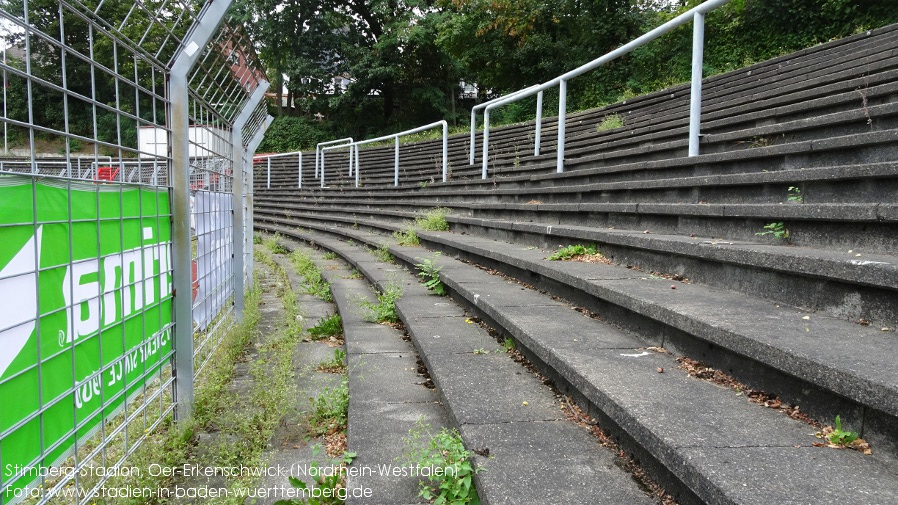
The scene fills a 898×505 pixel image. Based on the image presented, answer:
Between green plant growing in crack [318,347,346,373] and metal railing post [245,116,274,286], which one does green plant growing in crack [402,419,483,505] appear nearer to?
green plant growing in crack [318,347,346,373]

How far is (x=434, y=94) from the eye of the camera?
26.7 meters

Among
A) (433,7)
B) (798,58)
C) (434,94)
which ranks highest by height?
(433,7)

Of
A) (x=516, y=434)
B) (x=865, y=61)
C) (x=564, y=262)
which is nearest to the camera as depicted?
(x=516, y=434)

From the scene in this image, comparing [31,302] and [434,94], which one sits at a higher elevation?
[434,94]

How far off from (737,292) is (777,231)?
0.38 m

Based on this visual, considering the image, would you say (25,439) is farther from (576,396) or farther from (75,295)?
(576,396)

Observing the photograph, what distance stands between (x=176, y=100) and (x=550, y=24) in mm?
20303

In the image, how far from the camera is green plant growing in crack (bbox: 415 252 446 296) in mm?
4550

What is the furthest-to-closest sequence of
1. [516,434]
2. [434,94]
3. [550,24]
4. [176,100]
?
1. [434,94]
2. [550,24]
3. [176,100]
4. [516,434]

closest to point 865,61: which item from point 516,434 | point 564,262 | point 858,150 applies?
point 858,150

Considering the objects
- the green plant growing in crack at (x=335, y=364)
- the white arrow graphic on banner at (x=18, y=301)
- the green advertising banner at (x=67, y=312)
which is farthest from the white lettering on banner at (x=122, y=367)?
the green plant growing in crack at (x=335, y=364)

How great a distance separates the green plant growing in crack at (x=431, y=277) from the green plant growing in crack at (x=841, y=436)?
10.4 ft

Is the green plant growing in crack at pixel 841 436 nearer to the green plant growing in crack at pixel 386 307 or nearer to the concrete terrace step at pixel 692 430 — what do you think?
the concrete terrace step at pixel 692 430

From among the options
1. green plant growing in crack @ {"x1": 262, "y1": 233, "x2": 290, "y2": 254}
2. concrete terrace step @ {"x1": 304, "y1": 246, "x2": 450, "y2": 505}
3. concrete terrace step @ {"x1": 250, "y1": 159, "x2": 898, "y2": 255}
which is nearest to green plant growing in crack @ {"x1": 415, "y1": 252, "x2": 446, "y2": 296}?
concrete terrace step @ {"x1": 304, "y1": 246, "x2": 450, "y2": 505}
